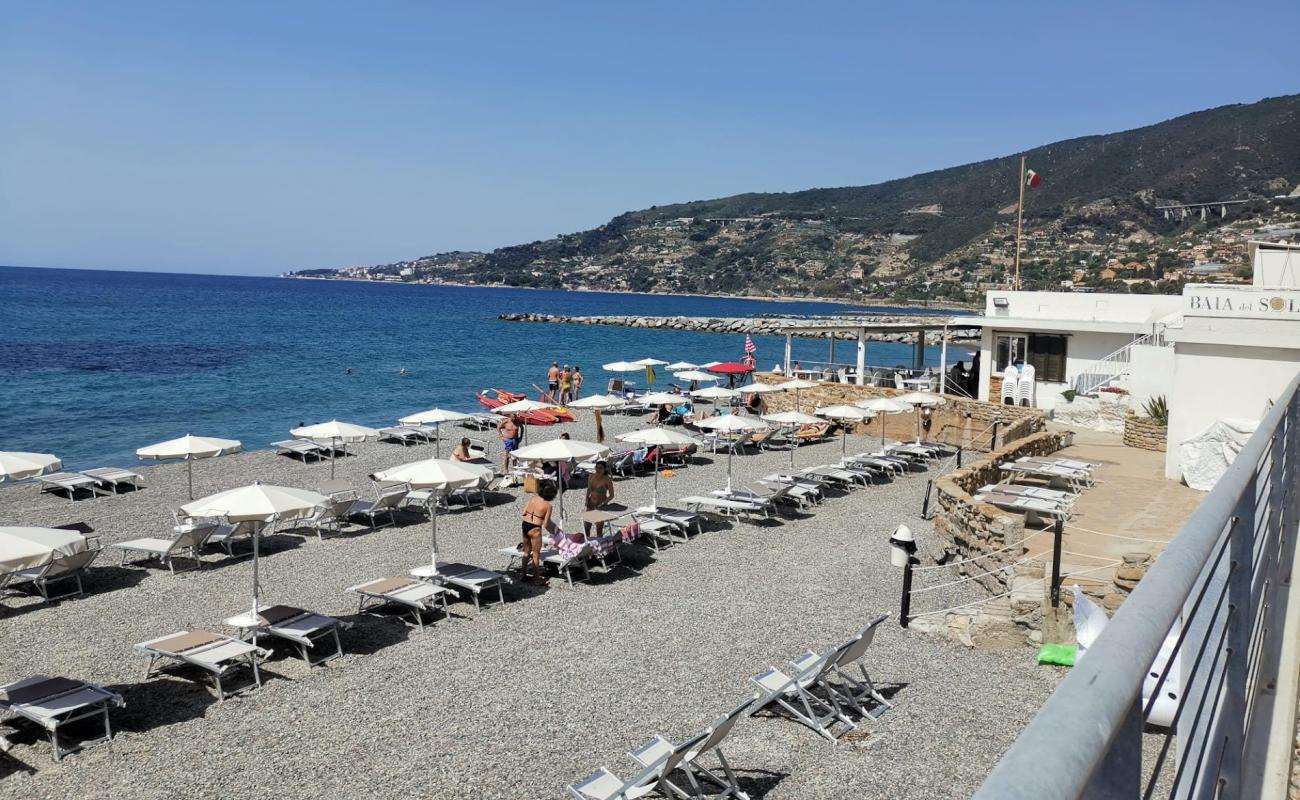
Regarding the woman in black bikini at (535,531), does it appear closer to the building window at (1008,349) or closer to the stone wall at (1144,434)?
the stone wall at (1144,434)

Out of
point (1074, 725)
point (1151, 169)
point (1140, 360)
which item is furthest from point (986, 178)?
point (1074, 725)

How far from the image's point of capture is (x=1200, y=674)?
166 centimetres

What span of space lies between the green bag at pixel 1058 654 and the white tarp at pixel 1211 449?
6.00 metres

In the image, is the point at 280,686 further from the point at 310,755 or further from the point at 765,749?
the point at 765,749

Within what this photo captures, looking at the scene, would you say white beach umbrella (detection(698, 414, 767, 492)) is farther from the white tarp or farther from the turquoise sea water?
the turquoise sea water

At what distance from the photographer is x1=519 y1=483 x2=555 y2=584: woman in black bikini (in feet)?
39.3

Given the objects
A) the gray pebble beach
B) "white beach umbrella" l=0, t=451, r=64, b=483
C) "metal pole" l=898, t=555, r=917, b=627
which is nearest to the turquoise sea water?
"white beach umbrella" l=0, t=451, r=64, b=483

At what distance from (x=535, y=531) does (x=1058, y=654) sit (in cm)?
623

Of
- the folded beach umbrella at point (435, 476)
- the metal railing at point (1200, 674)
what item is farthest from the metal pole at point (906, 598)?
the metal railing at point (1200, 674)

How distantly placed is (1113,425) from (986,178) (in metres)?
153

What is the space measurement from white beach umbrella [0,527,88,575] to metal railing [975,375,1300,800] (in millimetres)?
10252

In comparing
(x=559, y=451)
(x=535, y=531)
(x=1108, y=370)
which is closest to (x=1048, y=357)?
(x=1108, y=370)

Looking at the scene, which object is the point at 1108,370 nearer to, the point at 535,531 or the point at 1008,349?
the point at 1008,349

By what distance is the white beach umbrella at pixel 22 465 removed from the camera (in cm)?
1339
